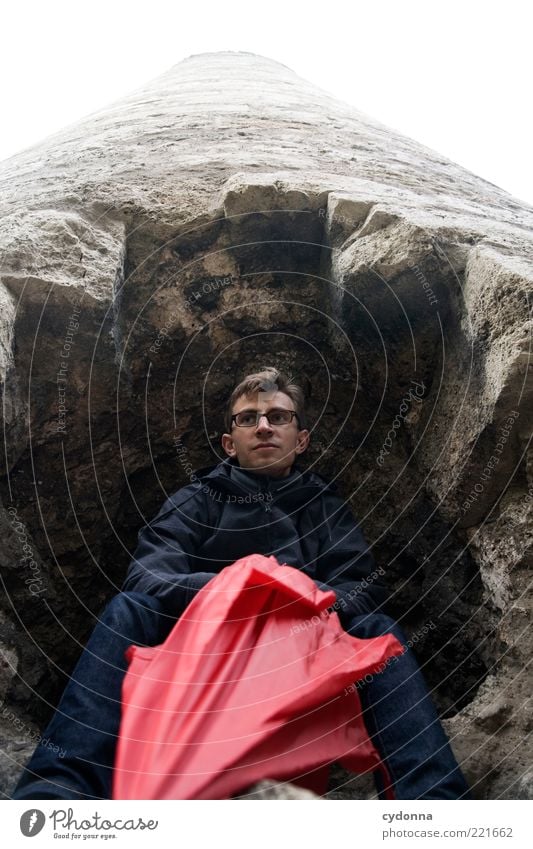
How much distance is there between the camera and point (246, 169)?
2863mm

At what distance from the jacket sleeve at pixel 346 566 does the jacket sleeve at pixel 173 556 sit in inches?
13.8

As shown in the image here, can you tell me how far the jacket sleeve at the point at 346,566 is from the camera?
1.83 m

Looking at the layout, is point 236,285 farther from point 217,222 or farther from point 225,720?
point 225,720

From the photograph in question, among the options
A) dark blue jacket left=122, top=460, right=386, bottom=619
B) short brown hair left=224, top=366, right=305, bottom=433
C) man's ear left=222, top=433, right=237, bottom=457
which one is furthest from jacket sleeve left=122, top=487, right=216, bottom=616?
short brown hair left=224, top=366, right=305, bottom=433

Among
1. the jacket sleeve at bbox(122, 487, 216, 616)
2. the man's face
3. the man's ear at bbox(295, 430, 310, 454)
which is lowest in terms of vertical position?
the jacket sleeve at bbox(122, 487, 216, 616)

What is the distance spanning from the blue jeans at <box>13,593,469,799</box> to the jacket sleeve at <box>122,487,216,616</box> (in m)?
0.07

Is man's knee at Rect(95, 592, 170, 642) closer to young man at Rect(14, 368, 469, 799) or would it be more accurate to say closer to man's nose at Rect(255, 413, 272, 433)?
young man at Rect(14, 368, 469, 799)

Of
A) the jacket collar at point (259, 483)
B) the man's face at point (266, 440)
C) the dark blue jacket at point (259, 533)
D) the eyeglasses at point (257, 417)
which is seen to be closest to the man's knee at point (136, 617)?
the dark blue jacket at point (259, 533)

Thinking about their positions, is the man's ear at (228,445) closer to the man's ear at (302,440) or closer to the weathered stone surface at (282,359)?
the man's ear at (302,440)

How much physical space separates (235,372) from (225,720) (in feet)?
6.06

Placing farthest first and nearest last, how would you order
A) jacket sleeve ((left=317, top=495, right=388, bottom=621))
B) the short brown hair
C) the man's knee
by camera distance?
the short brown hair → jacket sleeve ((left=317, top=495, right=388, bottom=621)) → the man's knee

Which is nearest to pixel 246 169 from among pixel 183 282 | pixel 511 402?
pixel 183 282

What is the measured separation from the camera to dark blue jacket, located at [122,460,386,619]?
1927mm

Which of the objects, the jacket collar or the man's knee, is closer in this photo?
the man's knee
